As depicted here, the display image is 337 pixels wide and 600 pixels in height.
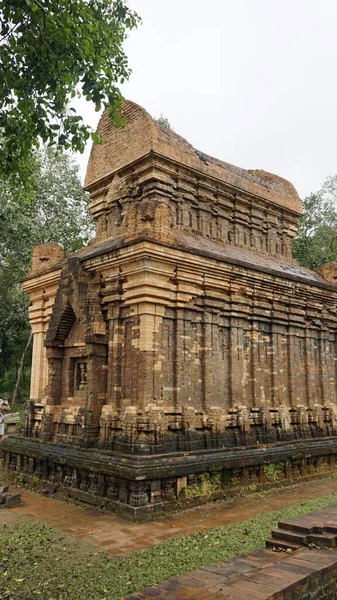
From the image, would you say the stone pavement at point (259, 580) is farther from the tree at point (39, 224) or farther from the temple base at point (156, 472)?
the tree at point (39, 224)

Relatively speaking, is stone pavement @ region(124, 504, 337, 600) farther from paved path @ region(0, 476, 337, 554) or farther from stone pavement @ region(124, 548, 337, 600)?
paved path @ region(0, 476, 337, 554)

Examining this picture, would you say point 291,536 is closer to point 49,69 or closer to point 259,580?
point 259,580

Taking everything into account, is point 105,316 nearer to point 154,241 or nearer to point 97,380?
point 97,380

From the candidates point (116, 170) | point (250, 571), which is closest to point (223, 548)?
point (250, 571)

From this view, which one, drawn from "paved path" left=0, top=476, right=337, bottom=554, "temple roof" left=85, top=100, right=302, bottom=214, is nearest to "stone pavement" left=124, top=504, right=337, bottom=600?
"paved path" left=0, top=476, right=337, bottom=554

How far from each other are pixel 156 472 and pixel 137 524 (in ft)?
3.00

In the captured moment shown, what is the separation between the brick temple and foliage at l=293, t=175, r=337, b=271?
10726 mm

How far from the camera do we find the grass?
18.2 feet

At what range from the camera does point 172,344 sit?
10523 millimetres

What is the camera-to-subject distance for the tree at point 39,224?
72.6 ft

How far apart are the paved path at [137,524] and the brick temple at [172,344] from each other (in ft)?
1.09

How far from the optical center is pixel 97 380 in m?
10.9

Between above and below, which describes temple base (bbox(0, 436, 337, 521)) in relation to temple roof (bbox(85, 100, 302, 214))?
below

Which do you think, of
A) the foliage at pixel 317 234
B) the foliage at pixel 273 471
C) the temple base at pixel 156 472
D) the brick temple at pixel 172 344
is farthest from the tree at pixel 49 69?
the foliage at pixel 317 234
